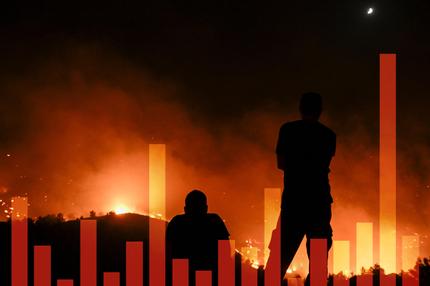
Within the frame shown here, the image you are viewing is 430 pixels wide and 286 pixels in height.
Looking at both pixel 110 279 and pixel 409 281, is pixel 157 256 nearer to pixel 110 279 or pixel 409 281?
pixel 110 279

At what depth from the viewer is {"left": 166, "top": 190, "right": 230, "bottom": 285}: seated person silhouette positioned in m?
4.75

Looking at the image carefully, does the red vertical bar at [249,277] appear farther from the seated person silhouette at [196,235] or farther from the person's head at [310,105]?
the person's head at [310,105]

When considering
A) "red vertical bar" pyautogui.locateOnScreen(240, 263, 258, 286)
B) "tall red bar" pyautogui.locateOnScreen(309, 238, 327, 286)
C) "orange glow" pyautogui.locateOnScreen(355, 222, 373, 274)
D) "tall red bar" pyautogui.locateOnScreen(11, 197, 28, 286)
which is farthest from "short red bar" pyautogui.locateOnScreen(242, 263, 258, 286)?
"orange glow" pyautogui.locateOnScreen(355, 222, 373, 274)

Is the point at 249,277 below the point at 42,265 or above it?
below

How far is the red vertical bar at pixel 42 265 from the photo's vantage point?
Result: 5.67 meters

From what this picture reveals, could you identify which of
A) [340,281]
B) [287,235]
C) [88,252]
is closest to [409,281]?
[340,281]

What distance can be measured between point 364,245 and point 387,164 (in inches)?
108

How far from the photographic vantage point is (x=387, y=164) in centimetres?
1555

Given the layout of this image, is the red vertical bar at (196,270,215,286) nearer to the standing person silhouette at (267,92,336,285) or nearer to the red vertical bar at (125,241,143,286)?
the standing person silhouette at (267,92,336,285)

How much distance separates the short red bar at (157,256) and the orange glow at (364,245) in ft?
30.2

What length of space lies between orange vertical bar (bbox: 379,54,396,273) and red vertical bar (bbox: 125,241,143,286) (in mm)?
10123

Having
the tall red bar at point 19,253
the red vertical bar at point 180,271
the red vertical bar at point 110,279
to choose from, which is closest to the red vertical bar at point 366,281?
the red vertical bar at point 180,271

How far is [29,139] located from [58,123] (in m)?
1.19

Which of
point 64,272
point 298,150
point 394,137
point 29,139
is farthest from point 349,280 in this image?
point 29,139
